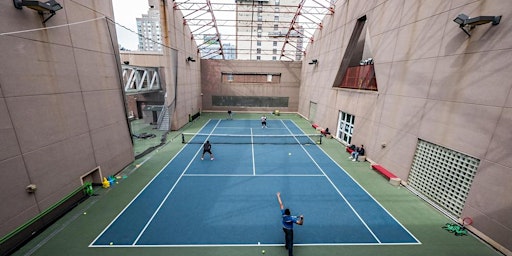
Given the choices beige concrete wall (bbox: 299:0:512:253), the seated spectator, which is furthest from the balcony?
the seated spectator

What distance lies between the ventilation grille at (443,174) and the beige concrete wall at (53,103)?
1687 centimetres

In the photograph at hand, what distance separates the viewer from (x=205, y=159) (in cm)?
1541

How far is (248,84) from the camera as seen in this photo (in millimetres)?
35625

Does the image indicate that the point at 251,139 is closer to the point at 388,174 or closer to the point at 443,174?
the point at 388,174

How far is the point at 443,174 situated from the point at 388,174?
9.95 ft

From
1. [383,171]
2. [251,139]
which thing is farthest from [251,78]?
[383,171]

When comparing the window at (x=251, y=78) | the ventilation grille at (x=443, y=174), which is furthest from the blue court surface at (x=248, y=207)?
the window at (x=251, y=78)

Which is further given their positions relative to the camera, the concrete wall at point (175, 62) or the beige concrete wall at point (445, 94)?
the concrete wall at point (175, 62)

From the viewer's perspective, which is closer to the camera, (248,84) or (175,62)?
(175,62)

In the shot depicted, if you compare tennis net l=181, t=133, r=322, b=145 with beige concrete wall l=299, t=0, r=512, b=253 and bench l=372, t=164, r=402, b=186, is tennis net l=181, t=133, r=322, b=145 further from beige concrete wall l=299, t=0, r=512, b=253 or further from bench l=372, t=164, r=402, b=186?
bench l=372, t=164, r=402, b=186

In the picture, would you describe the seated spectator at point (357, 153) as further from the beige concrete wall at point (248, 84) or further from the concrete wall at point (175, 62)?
the beige concrete wall at point (248, 84)

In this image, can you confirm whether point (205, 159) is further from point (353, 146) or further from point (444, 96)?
point (444, 96)

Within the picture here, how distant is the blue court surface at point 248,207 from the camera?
26.1 ft

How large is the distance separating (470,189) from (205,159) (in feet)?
46.3
